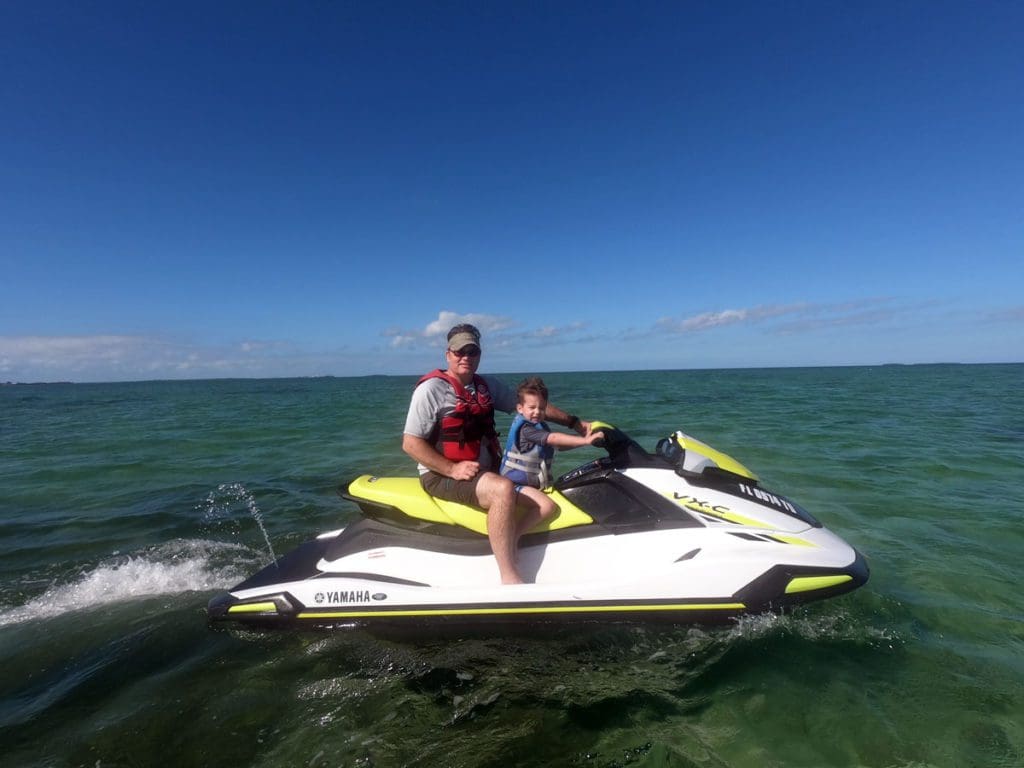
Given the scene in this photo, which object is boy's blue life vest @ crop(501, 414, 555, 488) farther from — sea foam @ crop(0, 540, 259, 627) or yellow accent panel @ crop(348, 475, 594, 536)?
sea foam @ crop(0, 540, 259, 627)

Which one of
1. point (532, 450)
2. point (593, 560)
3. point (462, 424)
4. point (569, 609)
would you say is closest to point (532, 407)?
point (532, 450)

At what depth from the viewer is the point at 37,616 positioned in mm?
3867

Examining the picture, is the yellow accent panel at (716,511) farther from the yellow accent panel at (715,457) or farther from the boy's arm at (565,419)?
the boy's arm at (565,419)

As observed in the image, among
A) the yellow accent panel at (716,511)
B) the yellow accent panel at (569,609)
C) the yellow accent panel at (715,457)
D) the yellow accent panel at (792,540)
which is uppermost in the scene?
the yellow accent panel at (715,457)

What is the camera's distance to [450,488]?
349 centimetres

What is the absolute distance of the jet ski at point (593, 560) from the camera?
10.3ft

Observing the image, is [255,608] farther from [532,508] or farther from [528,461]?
[528,461]

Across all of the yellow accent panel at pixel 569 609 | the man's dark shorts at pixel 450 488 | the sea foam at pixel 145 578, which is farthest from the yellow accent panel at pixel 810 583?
the sea foam at pixel 145 578

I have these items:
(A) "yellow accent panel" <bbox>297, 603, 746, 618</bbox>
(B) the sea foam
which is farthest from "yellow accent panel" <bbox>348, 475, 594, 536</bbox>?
(B) the sea foam

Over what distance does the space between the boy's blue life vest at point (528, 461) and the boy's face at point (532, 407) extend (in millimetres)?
34

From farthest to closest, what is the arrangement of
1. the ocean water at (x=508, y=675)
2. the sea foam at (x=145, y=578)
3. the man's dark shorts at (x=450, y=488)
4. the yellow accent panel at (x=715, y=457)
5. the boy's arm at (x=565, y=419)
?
the sea foam at (x=145, y=578), the boy's arm at (x=565, y=419), the yellow accent panel at (x=715, y=457), the man's dark shorts at (x=450, y=488), the ocean water at (x=508, y=675)

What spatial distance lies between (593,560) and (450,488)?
105 centimetres

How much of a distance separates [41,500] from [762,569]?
29.9 feet

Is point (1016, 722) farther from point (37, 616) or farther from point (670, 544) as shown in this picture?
point (37, 616)
